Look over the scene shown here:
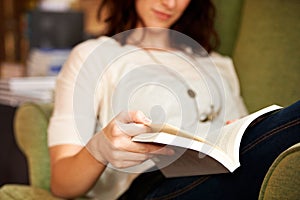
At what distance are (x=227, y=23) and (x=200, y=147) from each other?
0.89 metres

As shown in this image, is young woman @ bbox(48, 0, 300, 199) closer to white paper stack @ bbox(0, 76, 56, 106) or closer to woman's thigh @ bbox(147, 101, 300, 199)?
woman's thigh @ bbox(147, 101, 300, 199)

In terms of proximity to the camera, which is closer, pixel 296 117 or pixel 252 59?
pixel 296 117

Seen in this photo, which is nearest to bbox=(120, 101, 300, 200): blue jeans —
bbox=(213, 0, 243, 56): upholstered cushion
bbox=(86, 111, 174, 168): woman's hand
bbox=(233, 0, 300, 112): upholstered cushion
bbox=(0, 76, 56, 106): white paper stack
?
bbox=(86, 111, 174, 168): woman's hand

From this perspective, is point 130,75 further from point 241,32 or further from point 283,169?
point 283,169

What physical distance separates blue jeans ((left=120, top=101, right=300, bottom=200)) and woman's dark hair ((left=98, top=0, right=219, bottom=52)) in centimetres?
56

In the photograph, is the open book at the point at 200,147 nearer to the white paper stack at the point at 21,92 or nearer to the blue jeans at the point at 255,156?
the blue jeans at the point at 255,156

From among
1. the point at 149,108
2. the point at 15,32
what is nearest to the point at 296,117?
the point at 149,108

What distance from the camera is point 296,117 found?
0.73 m

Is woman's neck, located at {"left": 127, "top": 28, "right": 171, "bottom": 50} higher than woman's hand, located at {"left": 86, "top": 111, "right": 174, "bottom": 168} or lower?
lower

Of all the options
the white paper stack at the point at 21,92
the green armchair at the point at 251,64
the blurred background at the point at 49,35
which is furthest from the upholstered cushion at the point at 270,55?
the blurred background at the point at 49,35

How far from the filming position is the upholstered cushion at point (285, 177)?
648 millimetres

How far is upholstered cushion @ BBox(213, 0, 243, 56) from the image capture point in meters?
1.53

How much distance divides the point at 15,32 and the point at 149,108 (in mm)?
2484

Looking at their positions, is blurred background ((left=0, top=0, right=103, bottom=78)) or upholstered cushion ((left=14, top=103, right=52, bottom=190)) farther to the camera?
blurred background ((left=0, top=0, right=103, bottom=78))
